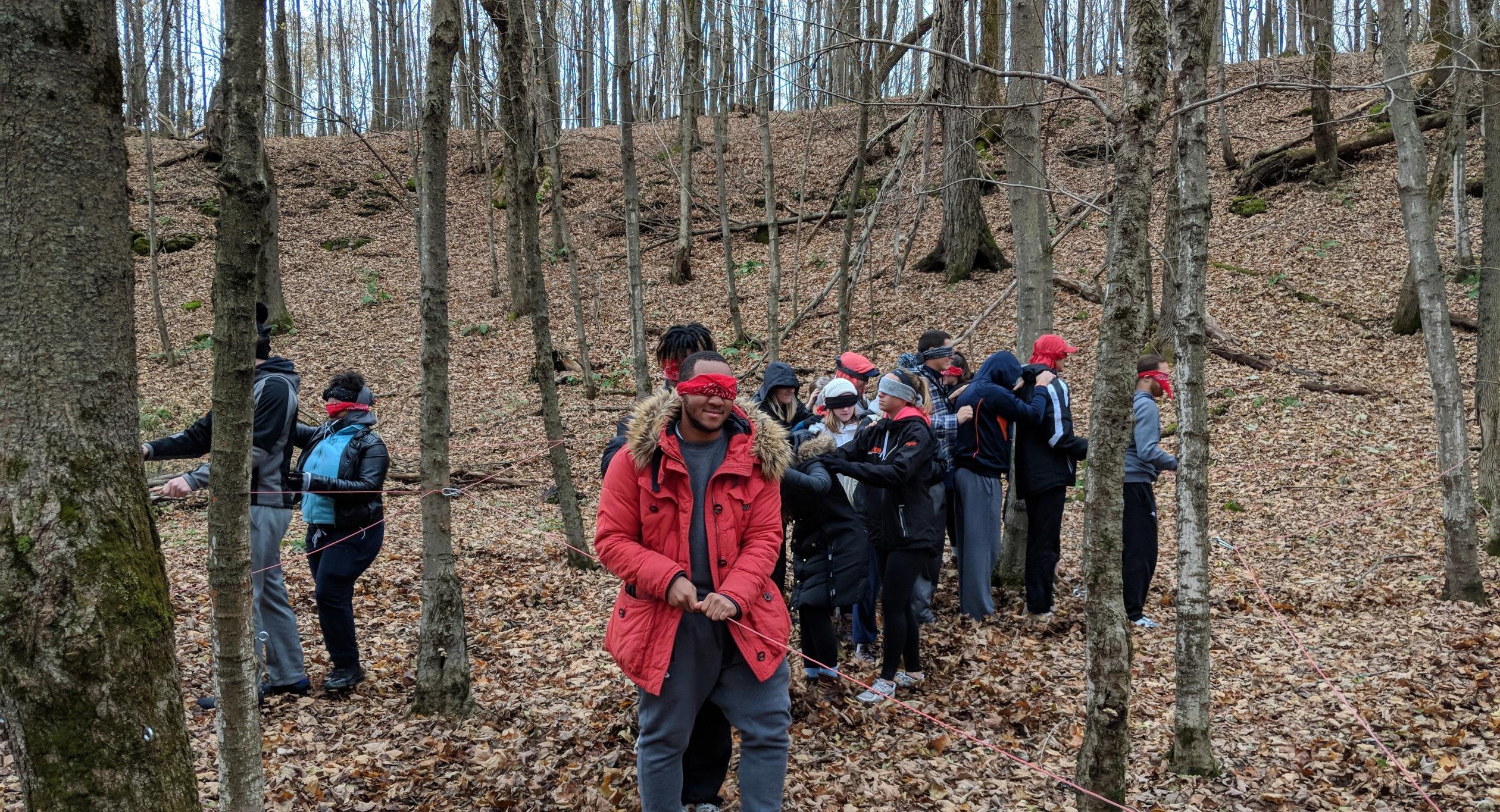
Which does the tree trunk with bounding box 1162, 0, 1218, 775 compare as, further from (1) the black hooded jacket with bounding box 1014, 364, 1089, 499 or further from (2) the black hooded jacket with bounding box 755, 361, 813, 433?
(2) the black hooded jacket with bounding box 755, 361, 813, 433

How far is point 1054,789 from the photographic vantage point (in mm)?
4301

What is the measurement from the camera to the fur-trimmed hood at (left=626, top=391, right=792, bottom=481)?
342 centimetres

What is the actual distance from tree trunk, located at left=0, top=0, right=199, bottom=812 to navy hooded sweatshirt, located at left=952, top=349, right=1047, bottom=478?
5.34 meters

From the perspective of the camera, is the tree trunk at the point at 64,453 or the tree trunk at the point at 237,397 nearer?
the tree trunk at the point at 64,453

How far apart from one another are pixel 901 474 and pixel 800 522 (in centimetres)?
65

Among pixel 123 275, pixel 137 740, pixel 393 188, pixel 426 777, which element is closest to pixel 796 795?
pixel 426 777

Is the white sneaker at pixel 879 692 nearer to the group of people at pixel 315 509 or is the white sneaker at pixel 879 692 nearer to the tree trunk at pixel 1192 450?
the tree trunk at pixel 1192 450

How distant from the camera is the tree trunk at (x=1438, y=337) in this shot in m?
6.22

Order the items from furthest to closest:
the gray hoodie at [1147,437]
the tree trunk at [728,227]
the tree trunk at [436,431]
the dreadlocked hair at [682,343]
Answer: the tree trunk at [728,227] < the gray hoodie at [1147,437] < the tree trunk at [436,431] < the dreadlocked hair at [682,343]

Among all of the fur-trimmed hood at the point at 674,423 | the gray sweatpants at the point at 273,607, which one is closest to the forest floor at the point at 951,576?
the gray sweatpants at the point at 273,607

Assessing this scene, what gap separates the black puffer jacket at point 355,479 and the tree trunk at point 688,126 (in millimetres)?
7680

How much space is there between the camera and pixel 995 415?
650 cm

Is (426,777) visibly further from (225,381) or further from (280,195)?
(280,195)

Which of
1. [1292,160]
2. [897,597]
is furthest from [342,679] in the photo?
[1292,160]
